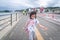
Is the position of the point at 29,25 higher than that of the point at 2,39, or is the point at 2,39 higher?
the point at 29,25

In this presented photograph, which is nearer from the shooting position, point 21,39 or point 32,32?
point 32,32

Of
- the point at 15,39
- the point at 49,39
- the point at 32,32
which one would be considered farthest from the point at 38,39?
the point at 32,32

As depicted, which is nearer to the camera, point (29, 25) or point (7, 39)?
point (29, 25)

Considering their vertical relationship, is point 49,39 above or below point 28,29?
below

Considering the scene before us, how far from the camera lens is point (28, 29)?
28.5ft

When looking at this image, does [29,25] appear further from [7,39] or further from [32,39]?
[7,39]

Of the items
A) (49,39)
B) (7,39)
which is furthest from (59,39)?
(7,39)

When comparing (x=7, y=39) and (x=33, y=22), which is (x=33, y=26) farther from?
(x=7, y=39)

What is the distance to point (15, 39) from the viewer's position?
11711 mm

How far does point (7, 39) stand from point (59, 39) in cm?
287

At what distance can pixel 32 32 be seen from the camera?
8836 mm

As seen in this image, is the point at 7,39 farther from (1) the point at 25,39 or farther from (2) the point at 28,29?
(2) the point at 28,29

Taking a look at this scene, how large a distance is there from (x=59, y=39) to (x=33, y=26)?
3142 millimetres

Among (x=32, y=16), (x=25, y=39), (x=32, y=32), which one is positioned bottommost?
(x=25, y=39)
